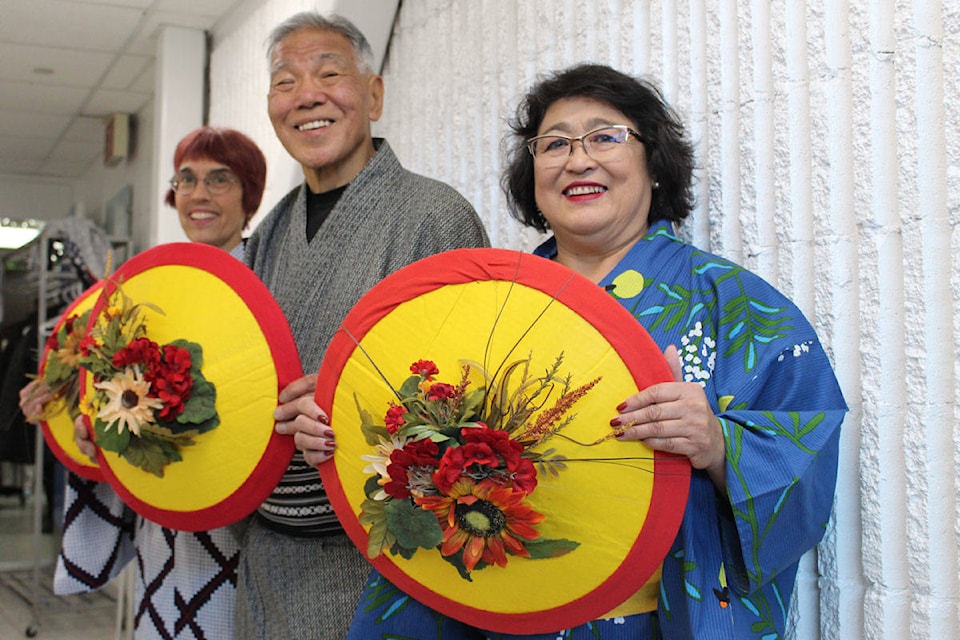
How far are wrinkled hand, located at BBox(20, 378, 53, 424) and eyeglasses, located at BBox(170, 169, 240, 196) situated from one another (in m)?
0.57

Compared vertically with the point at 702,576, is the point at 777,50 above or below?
above

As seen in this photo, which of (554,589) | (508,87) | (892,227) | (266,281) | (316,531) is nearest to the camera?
(554,589)

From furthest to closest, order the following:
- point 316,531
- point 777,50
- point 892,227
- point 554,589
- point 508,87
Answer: point 508,87 → point 316,531 → point 777,50 → point 892,227 → point 554,589

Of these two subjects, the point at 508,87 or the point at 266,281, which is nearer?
the point at 266,281

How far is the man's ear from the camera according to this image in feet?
6.18

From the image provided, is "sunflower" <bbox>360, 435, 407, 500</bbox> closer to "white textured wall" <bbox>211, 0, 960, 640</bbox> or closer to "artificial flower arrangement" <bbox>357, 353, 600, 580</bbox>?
"artificial flower arrangement" <bbox>357, 353, 600, 580</bbox>

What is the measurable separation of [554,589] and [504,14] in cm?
167

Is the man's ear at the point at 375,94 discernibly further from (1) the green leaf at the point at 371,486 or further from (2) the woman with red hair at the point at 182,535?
(1) the green leaf at the point at 371,486

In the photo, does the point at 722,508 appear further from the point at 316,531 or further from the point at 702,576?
the point at 316,531

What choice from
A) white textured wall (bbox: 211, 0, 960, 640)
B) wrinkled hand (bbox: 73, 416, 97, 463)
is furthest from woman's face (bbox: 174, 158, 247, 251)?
white textured wall (bbox: 211, 0, 960, 640)

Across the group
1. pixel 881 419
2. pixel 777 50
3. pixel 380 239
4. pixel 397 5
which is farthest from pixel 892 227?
pixel 397 5

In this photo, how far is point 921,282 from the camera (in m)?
1.20

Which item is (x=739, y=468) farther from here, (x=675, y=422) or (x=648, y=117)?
(x=648, y=117)

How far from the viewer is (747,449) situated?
110 centimetres
